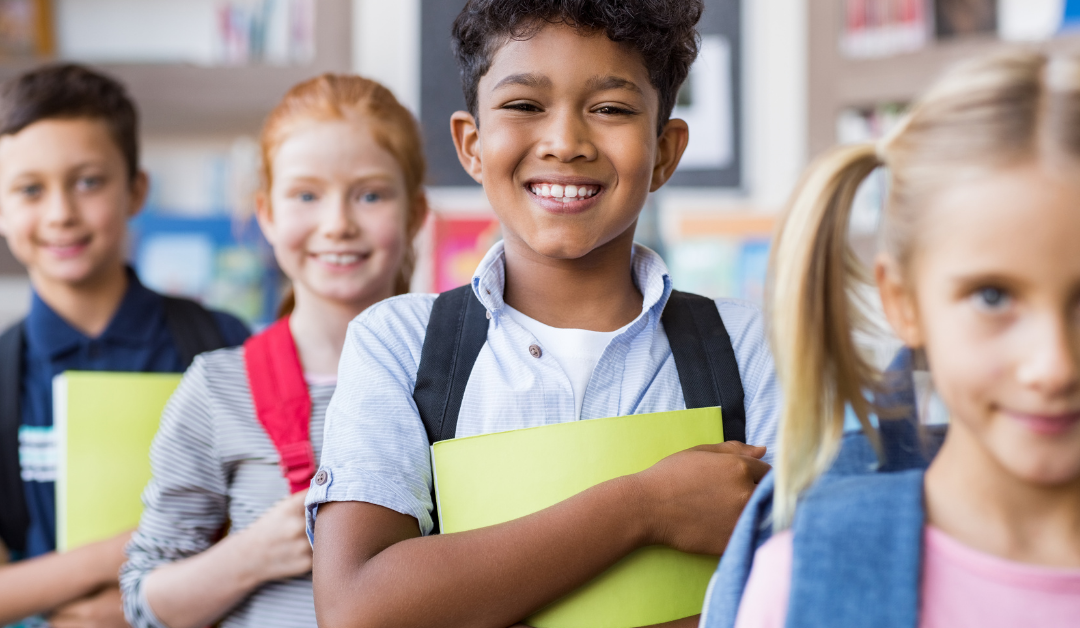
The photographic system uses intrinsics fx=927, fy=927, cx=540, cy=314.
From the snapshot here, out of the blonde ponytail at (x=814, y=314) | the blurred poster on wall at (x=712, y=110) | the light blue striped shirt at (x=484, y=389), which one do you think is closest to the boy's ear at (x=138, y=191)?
the light blue striped shirt at (x=484, y=389)

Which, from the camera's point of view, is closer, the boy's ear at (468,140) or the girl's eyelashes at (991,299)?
the girl's eyelashes at (991,299)

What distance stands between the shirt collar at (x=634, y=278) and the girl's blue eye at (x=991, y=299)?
369mm

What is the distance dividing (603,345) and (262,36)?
235 centimetres

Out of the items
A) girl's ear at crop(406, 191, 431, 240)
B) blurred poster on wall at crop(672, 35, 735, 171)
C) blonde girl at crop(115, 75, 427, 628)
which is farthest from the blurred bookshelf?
blonde girl at crop(115, 75, 427, 628)

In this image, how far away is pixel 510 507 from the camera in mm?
734

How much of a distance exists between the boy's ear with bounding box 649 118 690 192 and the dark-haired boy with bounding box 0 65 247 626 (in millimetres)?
750

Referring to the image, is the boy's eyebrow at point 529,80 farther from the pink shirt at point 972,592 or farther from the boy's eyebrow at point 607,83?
the pink shirt at point 972,592

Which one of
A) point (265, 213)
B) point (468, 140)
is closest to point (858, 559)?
point (468, 140)

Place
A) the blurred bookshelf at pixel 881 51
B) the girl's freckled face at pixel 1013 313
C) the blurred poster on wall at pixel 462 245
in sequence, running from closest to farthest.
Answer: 1. the girl's freckled face at pixel 1013 313
2. the blurred bookshelf at pixel 881 51
3. the blurred poster on wall at pixel 462 245

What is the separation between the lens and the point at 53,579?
3.83 ft

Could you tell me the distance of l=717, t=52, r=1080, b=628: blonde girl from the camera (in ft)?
1.69

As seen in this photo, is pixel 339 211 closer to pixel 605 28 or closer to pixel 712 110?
pixel 605 28

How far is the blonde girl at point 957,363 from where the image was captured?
51 cm

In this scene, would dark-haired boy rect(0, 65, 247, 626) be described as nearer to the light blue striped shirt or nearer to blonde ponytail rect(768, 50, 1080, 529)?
the light blue striped shirt
